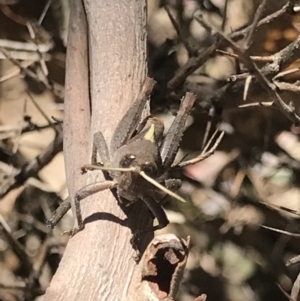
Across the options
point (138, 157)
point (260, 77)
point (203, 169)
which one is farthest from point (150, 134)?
point (203, 169)

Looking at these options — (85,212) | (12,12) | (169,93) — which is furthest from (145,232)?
(12,12)

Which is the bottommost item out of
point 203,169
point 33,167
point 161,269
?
point 203,169

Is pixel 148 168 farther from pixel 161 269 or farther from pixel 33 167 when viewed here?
pixel 33 167

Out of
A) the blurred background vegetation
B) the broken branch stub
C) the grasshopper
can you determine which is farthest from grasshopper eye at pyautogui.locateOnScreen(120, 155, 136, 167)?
the blurred background vegetation

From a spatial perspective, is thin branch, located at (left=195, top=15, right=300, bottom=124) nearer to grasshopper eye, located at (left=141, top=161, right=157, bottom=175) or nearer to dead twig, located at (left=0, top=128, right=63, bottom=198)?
grasshopper eye, located at (left=141, top=161, right=157, bottom=175)

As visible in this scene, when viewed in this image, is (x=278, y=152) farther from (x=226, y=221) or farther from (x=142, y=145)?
(x=142, y=145)
